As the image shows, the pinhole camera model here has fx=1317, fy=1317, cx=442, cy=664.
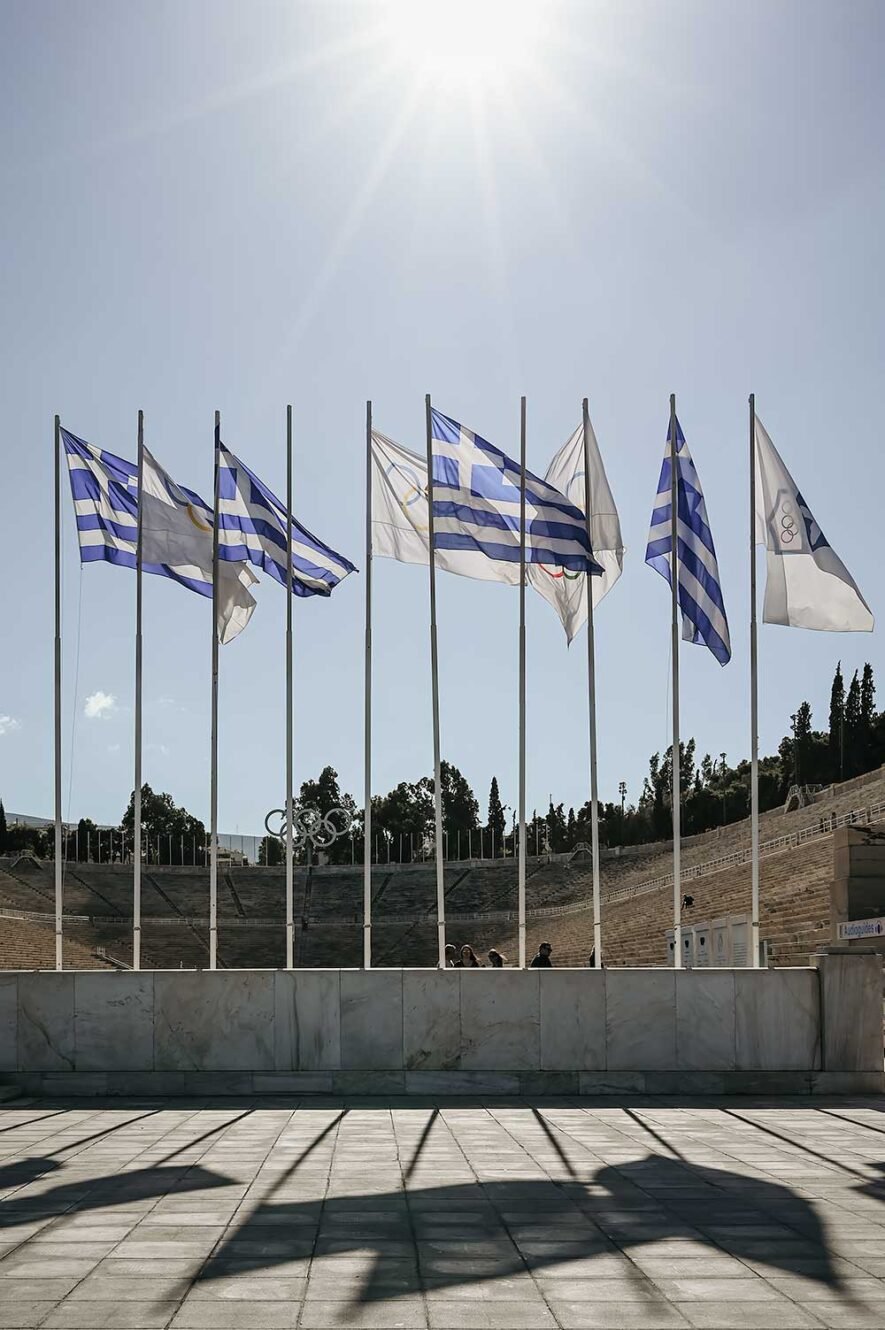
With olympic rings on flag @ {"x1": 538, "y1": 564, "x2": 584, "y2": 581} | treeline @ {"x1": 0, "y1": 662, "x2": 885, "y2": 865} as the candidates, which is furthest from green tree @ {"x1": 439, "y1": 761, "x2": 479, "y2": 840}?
olympic rings on flag @ {"x1": 538, "y1": 564, "x2": 584, "y2": 581}

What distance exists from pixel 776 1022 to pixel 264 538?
9056mm

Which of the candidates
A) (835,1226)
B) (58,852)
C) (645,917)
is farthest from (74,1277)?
(645,917)

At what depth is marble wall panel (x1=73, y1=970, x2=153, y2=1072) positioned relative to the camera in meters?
15.9

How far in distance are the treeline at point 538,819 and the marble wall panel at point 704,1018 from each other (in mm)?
65543

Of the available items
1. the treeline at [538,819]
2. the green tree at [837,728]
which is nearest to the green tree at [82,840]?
the treeline at [538,819]

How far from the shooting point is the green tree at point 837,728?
269 feet

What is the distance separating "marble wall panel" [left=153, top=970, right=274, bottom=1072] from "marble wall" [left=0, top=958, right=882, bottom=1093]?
0.05 feet

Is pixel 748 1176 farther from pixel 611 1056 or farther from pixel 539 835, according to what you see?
pixel 539 835

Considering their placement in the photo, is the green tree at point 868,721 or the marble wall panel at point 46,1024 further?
the green tree at point 868,721

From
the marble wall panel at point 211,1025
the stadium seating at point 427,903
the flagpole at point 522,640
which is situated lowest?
the stadium seating at point 427,903

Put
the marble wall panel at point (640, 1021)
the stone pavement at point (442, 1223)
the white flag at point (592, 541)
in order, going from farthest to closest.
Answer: the white flag at point (592, 541)
the marble wall panel at point (640, 1021)
the stone pavement at point (442, 1223)

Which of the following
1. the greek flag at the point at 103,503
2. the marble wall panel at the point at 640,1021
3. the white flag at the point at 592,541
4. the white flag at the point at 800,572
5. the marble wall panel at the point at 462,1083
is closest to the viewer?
the marble wall panel at the point at 462,1083

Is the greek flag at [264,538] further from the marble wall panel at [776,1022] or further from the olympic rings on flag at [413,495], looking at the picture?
the marble wall panel at [776,1022]

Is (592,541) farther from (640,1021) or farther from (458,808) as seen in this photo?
(458,808)
